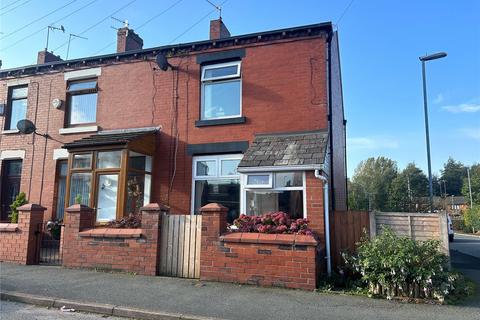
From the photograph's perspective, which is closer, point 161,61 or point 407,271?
point 407,271

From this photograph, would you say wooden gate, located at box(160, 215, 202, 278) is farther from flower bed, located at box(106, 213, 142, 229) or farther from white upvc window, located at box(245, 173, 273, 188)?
white upvc window, located at box(245, 173, 273, 188)

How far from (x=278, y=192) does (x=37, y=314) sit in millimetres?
5474

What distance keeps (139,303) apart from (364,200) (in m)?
52.7

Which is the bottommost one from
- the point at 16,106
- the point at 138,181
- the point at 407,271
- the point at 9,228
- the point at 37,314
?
the point at 37,314

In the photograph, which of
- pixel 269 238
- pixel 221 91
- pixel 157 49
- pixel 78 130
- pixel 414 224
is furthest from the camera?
pixel 78 130

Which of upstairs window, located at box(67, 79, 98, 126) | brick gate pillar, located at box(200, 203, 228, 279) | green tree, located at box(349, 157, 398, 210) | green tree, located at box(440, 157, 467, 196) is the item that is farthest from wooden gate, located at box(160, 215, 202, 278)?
green tree, located at box(440, 157, 467, 196)

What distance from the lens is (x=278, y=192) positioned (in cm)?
893

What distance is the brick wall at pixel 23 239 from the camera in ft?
30.2

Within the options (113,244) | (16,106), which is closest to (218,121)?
(113,244)

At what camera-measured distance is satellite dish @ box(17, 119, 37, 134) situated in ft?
40.5

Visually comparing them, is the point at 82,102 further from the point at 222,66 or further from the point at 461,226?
the point at 461,226

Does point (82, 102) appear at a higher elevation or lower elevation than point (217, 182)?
higher

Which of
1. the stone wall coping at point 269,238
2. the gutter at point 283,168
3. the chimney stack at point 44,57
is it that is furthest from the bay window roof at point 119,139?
the chimney stack at point 44,57

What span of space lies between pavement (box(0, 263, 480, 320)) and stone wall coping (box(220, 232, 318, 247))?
2.88ft
